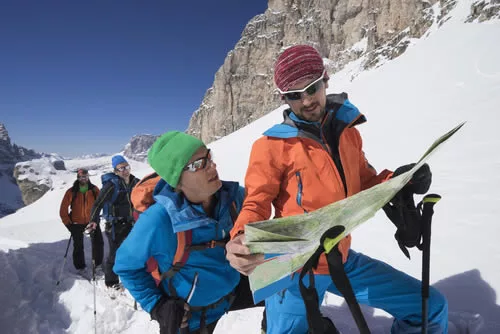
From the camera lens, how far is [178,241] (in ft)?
6.91

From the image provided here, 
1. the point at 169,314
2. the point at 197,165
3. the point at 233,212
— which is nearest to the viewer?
the point at 169,314

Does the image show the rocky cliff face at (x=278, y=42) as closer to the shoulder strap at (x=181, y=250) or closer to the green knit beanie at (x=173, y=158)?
the green knit beanie at (x=173, y=158)

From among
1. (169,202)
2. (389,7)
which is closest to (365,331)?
(169,202)

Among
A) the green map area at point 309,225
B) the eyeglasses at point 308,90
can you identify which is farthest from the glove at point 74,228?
the green map area at point 309,225

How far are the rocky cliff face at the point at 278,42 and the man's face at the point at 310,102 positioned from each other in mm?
59876

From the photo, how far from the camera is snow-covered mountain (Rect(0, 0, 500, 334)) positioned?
263 cm

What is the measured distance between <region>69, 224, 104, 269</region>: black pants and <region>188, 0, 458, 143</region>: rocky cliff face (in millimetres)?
59955

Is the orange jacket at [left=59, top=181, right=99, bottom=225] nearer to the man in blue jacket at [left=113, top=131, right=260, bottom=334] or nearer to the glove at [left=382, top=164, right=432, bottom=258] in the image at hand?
the man in blue jacket at [left=113, top=131, right=260, bottom=334]

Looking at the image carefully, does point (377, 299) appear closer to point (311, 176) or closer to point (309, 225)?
point (311, 176)

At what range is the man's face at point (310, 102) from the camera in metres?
1.78

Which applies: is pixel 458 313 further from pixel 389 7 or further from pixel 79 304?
pixel 389 7

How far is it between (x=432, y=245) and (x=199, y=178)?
2.95 m

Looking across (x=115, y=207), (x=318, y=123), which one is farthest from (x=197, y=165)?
(x=115, y=207)

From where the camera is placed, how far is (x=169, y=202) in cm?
208
